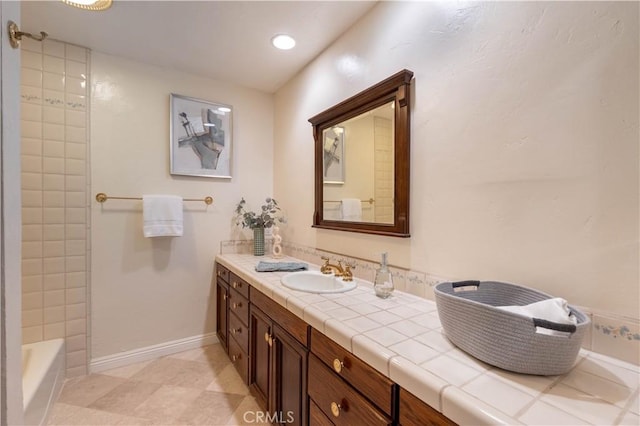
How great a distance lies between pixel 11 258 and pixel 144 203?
1354mm

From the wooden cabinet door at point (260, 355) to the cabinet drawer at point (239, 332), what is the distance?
0.08m

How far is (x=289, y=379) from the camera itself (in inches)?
48.4

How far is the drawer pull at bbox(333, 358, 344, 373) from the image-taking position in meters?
0.91

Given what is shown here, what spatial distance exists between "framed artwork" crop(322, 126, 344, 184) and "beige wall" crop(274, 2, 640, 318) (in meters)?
0.44

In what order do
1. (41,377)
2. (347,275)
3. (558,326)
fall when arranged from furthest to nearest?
(347,275) < (41,377) < (558,326)

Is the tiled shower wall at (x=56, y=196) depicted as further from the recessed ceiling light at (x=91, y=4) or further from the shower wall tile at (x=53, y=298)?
the recessed ceiling light at (x=91, y=4)

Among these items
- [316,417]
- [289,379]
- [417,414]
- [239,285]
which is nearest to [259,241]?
[239,285]

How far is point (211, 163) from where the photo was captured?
2.31 m

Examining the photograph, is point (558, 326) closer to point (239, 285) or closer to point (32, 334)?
point (239, 285)

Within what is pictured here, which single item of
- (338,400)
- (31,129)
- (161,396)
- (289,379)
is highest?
(31,129)

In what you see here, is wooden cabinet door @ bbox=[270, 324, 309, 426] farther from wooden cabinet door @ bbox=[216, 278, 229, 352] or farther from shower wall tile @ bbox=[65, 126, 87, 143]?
shower wall tile @ bbox=[65, 126, 87, 143]

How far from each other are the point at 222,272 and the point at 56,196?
1.18m

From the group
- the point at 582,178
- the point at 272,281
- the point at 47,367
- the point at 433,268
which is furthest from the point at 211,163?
the point at 582,178

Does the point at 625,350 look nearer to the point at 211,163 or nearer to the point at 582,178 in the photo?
the point at 582,178
